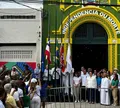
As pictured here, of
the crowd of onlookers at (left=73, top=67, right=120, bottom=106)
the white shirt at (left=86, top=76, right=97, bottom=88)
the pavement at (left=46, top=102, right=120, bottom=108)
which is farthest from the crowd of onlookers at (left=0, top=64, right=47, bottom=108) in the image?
the white shirt at (left=86, top=76, right=97, bottom=88)

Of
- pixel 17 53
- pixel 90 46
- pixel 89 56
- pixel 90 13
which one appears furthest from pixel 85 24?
pixel 17 53

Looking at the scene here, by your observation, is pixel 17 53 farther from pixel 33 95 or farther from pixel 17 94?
pixel 17 94

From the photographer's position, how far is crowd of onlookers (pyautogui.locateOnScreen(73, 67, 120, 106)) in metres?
17.7

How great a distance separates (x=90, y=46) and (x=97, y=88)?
7382mm

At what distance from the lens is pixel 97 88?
1802cm

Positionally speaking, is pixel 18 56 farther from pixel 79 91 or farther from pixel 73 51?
pixel 79 91

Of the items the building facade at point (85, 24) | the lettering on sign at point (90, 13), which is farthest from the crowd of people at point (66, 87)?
the lettering on sign at point (90, 13)

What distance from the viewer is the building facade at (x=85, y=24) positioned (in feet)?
78.8

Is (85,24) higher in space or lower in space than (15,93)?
higher

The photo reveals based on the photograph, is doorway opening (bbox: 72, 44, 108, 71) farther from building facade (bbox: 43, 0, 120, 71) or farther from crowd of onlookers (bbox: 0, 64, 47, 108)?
crowd of onlookers (bbox: 0, 64, 47, 108)

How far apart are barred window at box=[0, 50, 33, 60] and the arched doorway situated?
2.82m

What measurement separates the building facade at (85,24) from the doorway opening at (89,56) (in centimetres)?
27

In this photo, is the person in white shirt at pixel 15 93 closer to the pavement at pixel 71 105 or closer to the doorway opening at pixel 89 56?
the pavement at pixel 71 105

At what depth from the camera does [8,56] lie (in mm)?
24766
